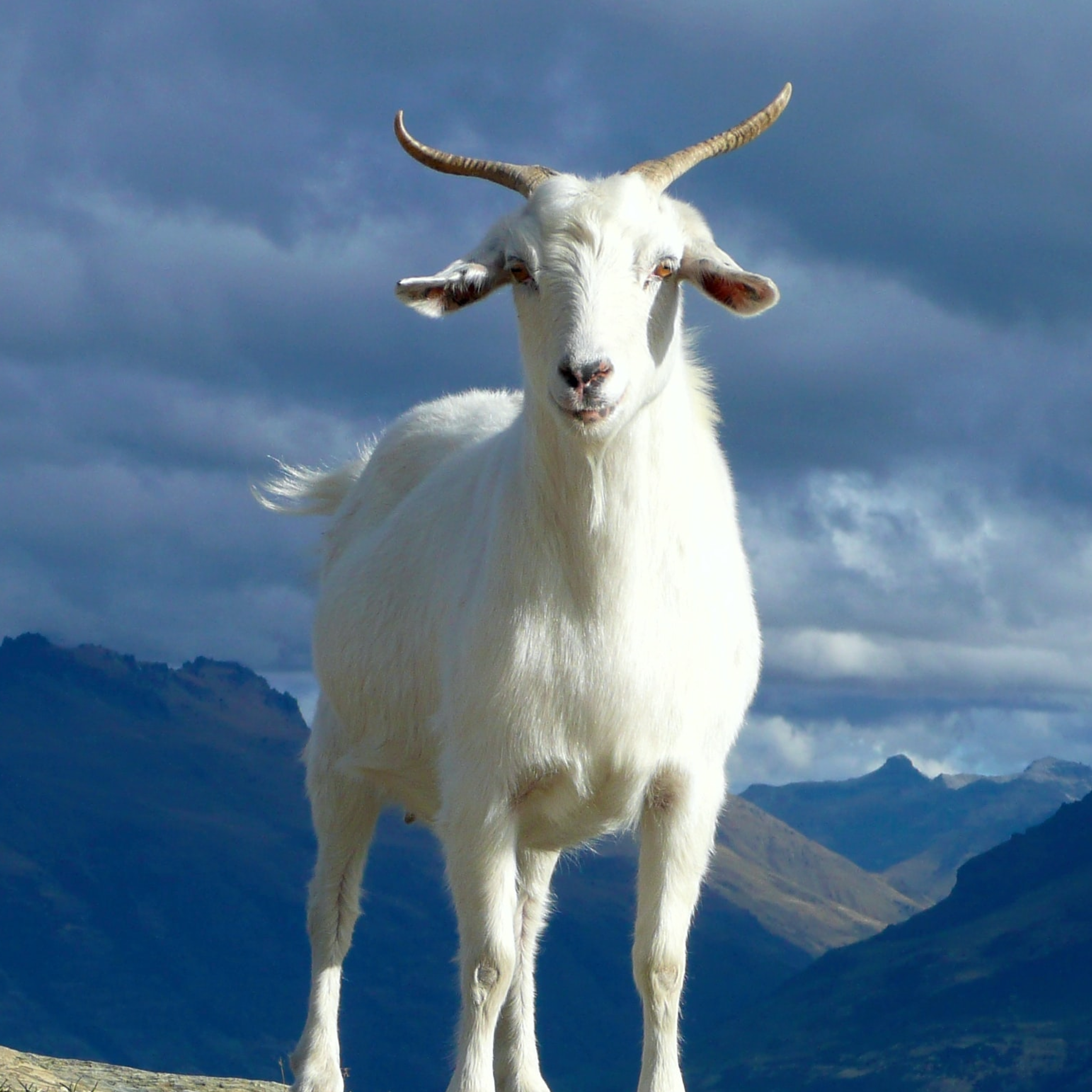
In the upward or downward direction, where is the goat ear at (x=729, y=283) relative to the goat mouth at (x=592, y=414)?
upward

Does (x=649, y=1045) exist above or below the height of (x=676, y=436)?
below

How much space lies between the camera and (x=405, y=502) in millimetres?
10133

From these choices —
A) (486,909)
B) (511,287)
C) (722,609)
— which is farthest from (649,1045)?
(511,287)

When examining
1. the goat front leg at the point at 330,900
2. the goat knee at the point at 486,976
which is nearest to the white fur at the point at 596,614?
the goat knee at the point at 486,976

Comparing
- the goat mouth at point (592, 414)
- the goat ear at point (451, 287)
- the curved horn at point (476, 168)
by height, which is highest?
the curved horn at point (476, 168)

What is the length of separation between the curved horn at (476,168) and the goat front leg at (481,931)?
3.40 metres

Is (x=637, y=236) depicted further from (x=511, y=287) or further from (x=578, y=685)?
(x=578, y=685)

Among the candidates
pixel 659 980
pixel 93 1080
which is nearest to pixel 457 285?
pixel 659 980

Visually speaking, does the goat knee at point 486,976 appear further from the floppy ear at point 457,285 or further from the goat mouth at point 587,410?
the floppy ear at point 457,285

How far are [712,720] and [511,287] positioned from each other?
2523 millimetres

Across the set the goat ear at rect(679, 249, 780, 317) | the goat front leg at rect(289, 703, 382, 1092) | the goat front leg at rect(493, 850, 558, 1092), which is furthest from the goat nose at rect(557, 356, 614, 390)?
the goat front leg at rect(289, 703, 382, 1092)

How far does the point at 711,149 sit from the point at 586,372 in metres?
2.36

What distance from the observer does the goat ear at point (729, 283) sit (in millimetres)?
7289

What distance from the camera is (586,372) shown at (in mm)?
6527
